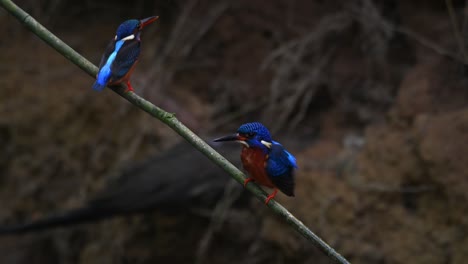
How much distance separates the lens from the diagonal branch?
1.88 metres

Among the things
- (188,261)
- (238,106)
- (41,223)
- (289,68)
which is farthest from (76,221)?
(289,68)

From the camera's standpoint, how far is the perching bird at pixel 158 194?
4359mm

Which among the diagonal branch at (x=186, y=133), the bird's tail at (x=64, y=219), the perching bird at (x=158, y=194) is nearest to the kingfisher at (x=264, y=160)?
the diagonal branch at (x=186, y=133)

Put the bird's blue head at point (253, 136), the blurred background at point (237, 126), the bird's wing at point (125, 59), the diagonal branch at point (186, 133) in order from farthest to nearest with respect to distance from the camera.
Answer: the blurred background at point (237, 126) < the bird's blue head at point (253, 136) < the bird's wing at point (125, 59) < the diagonal branch at point (186, 133)

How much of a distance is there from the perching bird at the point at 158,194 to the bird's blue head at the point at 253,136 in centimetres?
214

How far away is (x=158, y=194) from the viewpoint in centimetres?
437

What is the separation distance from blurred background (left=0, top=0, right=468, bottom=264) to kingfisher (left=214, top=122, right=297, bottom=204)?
5.66ft

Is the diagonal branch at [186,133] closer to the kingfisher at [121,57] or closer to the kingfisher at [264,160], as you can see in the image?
the kingfisher at [121,57]

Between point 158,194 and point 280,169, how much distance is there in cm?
231

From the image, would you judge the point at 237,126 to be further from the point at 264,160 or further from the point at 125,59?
the point at 125,59

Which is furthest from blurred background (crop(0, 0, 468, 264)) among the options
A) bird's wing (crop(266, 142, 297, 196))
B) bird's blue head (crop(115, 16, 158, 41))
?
bird's blue head (crop(115, 16, 158, 41))

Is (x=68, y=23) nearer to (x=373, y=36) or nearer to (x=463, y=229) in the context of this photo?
(x=373, y=36)

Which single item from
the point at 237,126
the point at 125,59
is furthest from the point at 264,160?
the point at 237,126

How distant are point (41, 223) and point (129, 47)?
2595 mm
